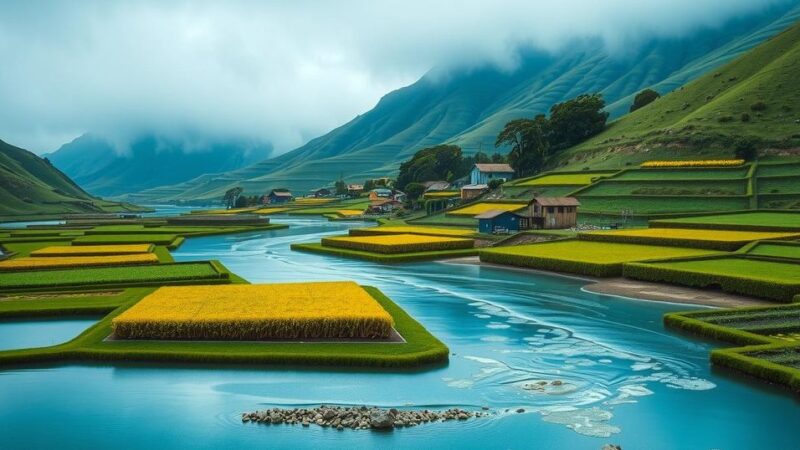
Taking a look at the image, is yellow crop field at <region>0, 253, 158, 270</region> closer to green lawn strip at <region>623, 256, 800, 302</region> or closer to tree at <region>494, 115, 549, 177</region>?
green lawn strip at <region>623, 256, 800, 302</region>

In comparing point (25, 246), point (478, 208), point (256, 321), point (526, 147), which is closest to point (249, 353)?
point (256, 321)

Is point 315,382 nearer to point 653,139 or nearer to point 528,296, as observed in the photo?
point 528,296

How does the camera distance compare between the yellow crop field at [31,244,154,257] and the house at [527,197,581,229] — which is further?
the house at [527,197,581,229]

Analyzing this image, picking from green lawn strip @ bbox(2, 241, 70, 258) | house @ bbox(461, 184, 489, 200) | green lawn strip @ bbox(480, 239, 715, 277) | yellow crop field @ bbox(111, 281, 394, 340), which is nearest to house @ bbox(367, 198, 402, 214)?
house @ bbox(461, 184, 489, 200)

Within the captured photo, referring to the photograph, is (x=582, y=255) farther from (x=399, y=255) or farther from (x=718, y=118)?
(x=718, y=118)

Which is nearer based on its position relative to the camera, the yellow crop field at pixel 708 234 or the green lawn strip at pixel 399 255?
the yellow crop field at pixel 708 234

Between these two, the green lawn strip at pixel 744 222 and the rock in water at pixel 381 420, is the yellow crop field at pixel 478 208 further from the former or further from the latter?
the rock in water at pixel 381 420

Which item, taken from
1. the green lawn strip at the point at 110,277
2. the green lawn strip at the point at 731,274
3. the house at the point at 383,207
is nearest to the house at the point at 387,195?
the house at the point at 383,207
